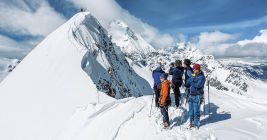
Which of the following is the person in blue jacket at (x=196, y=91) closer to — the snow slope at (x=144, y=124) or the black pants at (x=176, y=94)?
the snow slope at (x=144, y=124)

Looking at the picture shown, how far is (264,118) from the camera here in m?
16.6

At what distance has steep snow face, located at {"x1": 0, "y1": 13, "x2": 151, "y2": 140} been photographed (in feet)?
75.1

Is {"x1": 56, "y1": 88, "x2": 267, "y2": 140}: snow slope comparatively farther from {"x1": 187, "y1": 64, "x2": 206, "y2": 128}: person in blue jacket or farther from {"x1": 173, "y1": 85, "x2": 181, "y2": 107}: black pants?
{"x1": 187, "y1": 64, "x2": 206, "y2": 128}: person in blue jacket

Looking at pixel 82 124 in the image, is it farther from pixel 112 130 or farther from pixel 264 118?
pixel 264 118

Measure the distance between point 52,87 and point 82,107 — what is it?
8.40 meters

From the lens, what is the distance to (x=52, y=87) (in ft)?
89.2

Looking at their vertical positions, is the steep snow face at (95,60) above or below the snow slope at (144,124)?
above

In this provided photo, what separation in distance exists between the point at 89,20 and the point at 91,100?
24.1 meters

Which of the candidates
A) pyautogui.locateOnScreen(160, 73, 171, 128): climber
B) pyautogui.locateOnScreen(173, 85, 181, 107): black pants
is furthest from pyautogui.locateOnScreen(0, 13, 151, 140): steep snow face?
pyautogui.locateOnScreen(160, 73, 171, 128): climber

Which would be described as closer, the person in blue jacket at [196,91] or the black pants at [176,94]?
the person in blue jacket at [196,91]

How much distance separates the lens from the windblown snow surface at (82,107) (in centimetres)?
1534

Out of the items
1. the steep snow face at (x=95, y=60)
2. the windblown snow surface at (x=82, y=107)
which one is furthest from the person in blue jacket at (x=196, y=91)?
the steep snow face at (x=95, y=60)

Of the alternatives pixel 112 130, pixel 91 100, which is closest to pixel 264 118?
pixel 112 130

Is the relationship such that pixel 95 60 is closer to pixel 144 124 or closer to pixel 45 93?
pixel 45 93
